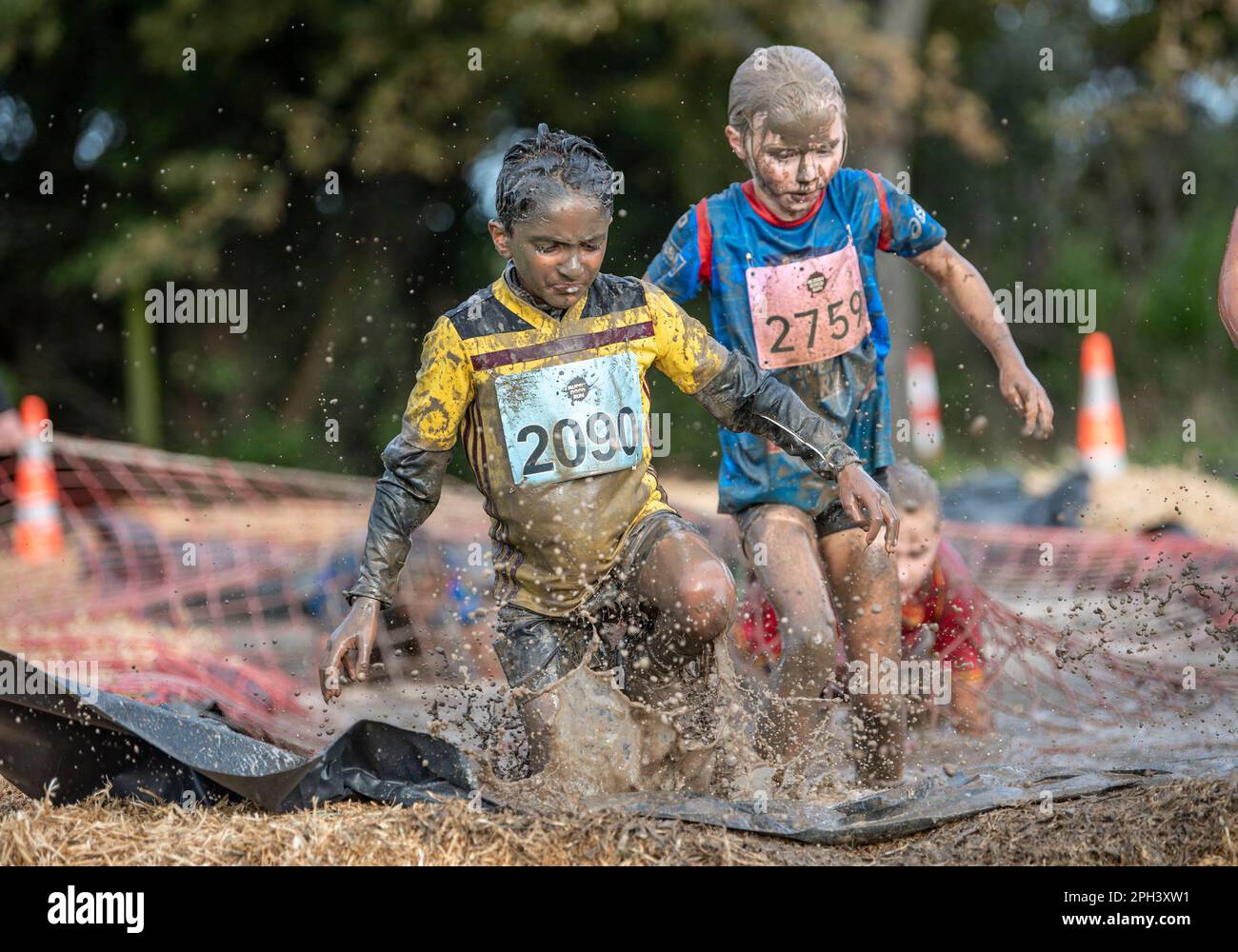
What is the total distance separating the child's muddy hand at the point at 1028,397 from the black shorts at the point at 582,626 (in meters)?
1.19

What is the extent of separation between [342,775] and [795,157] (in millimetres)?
2207

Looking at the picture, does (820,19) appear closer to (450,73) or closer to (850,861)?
(450,73)

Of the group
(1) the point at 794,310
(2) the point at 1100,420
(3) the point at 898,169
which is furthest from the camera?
(3) the point at 898,169

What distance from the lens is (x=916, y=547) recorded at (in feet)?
18.3

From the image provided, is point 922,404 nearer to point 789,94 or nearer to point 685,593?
point 789,94

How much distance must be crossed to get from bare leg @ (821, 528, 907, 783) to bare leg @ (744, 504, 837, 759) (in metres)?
0.12

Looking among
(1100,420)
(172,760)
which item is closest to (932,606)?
(172,760)

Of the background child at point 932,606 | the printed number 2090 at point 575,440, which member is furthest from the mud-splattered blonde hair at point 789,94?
the background child at point 932,606

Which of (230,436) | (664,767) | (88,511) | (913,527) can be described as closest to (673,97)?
(230,436)

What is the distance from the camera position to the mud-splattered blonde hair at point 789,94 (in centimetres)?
441

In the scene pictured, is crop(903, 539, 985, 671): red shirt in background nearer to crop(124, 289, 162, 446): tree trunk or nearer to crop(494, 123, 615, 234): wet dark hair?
crop(494, 123, 615, 234): wet dark hair

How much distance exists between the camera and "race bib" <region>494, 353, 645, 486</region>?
4.04 m

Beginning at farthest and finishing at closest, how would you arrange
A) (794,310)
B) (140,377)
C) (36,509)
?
(140,377) → (36,509) → (794,310)

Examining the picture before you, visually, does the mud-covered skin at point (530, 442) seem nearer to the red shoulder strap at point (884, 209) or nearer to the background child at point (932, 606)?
the red shoulder strap at point (884, 209)
